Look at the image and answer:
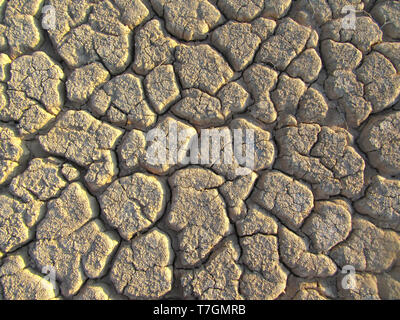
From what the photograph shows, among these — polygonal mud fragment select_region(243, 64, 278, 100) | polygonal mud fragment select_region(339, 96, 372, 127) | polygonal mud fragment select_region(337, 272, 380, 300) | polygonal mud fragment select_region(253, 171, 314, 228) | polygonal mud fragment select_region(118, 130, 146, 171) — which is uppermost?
polygonal mud fragment select_region(243, 64, 278, 100)

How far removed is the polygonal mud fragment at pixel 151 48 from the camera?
1.92 m

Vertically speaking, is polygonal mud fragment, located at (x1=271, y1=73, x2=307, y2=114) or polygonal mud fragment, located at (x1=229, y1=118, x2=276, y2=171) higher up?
polygonal mud fragment, located at (x1=271, y1=73, x2=307, y2=114)

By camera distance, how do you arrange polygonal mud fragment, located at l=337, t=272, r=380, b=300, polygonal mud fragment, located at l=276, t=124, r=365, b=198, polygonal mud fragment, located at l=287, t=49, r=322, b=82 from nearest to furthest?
polygonal mud fragment, located at l=337, t=272, r=380, b=300
polygonal mud fragment, located at l=276, t=124, r=365, b=198
polygonal mud fragment, located at l=287, t=49, r=322, b=82

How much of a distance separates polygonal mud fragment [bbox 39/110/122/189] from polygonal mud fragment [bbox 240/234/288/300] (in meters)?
0.91

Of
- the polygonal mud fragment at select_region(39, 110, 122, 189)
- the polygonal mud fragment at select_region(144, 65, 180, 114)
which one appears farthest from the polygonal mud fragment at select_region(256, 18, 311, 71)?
the polygonal mud fragment at select_region(39, 110, 122, 189)

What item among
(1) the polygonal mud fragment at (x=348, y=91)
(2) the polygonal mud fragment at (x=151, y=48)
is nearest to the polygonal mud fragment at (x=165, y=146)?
(2) the polygonal mud fragment at (x=151, y=48)

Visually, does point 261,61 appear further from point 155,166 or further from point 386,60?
point 155,166

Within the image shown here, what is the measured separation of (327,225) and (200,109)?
997mm

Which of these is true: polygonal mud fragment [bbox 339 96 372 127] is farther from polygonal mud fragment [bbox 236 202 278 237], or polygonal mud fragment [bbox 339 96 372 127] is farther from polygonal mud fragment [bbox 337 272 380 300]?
polygonal mud fragment [bbox 337 272 380 300]

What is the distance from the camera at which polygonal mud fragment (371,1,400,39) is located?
193 centimetres

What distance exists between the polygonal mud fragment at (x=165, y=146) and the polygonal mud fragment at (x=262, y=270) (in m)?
0.62

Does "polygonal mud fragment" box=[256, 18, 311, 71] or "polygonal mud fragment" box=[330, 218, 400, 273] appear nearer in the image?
"polygonal mud fragment" box=[330, 218, 400, 273]

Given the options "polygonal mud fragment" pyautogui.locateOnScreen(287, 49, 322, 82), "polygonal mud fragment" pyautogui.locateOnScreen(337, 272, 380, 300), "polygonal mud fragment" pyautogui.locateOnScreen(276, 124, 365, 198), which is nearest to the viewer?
"polygonal mud fragment" pyautogui.locateOnScreen(337, 272, 380, 300)
